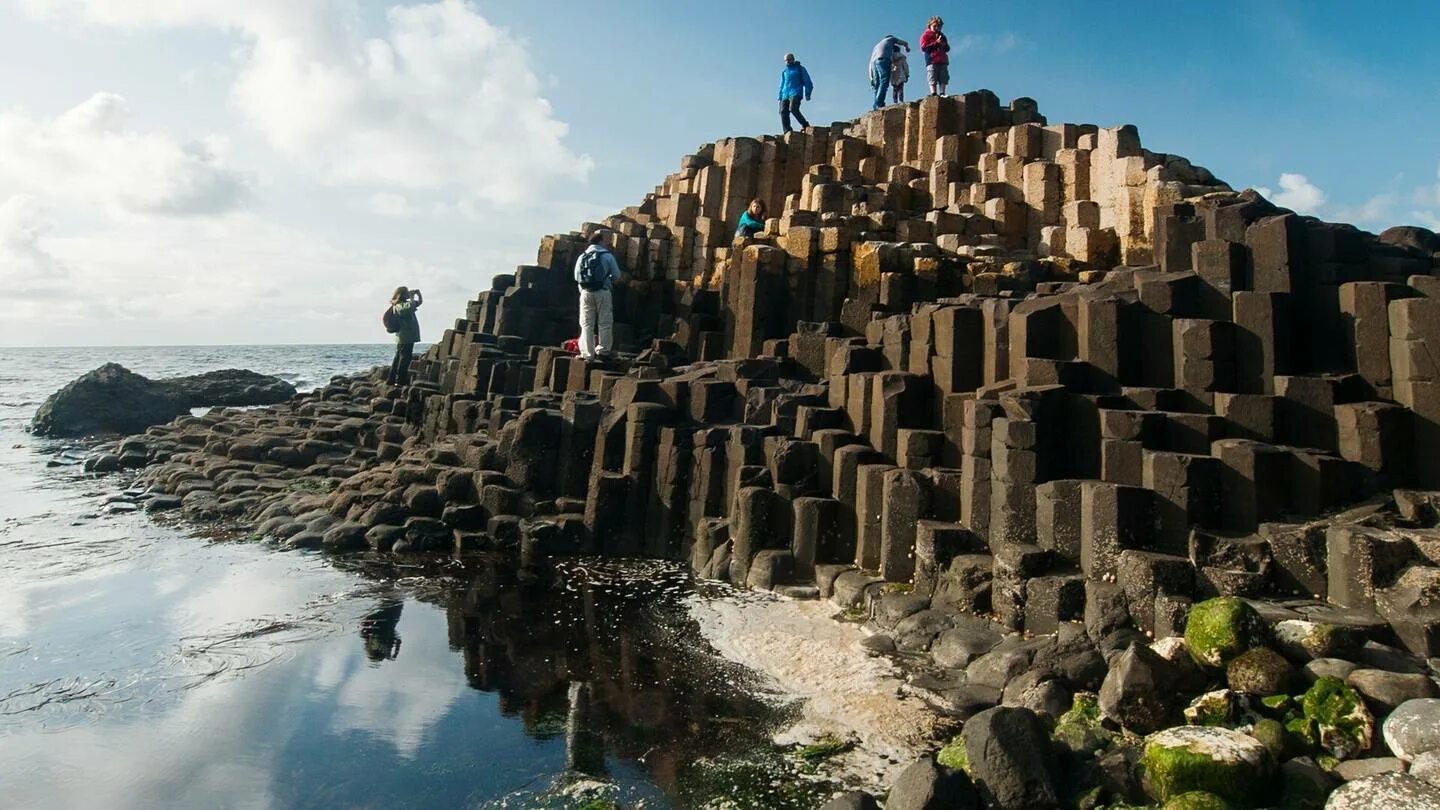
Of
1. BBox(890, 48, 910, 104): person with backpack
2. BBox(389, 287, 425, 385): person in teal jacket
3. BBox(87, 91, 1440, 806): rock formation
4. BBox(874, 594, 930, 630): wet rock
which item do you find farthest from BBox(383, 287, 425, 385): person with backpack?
BBox(874, 594, 930, 630): wet rock

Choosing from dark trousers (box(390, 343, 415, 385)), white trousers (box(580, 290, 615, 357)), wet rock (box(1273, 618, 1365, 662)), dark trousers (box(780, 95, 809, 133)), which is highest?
dark trousers (box(780, 95, 809, 133))

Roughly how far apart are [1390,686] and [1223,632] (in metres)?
0.92

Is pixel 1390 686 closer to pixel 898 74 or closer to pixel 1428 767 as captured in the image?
pixel 1428 767

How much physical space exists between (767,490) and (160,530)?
922 centimetres

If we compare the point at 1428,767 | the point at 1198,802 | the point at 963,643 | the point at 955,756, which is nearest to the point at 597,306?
the point at 963,643

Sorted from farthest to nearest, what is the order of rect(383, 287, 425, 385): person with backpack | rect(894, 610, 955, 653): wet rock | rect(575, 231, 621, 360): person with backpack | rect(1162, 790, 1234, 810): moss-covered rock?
rect(383, 287, 425, 385): person with backpack
rect(575, 231, 621, 360): person with backpack
rect(894, 610, 955, 653): wet rock
rect(1162, 790, 1234, 810): moss-covered rock

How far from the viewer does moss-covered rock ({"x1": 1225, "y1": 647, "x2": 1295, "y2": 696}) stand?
5715mm

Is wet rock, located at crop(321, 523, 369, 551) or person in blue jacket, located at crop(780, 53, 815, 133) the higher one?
person in blue jacket, located at crop(780, 53, 815, 133)

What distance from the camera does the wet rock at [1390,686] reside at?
5344 mm

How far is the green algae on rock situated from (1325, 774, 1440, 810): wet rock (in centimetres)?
58

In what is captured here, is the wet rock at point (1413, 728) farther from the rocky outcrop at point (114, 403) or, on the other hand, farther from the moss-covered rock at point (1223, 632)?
the rocky outcrop at point (114, 403)

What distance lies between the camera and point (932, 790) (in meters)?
4.84

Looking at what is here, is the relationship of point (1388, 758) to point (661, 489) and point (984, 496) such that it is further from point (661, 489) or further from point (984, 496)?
point (661, 489)

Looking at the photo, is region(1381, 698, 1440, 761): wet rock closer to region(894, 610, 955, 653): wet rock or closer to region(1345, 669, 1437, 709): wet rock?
region(1345, 669, 1437, 709): wet rock
